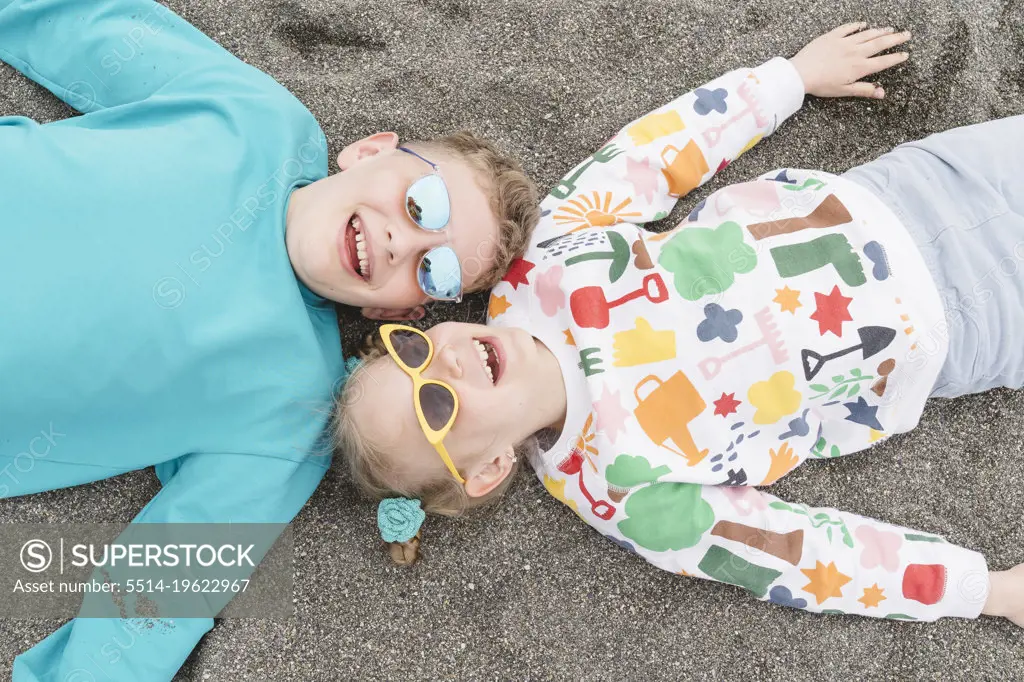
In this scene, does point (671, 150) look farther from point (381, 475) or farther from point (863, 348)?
point (381, 475)

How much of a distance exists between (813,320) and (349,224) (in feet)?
3.51

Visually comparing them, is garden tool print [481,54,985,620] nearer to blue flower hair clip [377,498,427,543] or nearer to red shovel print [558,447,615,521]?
red shovel print [558,447,615,521]

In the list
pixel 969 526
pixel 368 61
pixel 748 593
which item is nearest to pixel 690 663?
pixel 748 593

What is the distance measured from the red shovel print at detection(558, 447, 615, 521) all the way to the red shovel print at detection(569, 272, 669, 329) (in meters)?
0.30

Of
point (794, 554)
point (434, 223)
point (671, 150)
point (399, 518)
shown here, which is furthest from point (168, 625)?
point (671, 150)

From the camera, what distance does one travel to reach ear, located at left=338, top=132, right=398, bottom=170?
5.57 feet

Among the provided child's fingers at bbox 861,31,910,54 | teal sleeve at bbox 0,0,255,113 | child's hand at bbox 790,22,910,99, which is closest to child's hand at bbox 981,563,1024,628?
child's hand at bbox 790,22,910,99

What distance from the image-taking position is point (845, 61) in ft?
6.51

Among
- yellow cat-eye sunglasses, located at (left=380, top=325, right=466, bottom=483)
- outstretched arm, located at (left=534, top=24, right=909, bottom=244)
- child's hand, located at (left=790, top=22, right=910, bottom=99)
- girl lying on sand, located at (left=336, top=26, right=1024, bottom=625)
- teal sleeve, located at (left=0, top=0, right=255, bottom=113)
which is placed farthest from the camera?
child's hand, located at (left=790, top=22, right=910, bottom=99)

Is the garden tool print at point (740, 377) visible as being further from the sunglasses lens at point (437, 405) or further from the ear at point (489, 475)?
the sunglasses lens at point (437, 405)

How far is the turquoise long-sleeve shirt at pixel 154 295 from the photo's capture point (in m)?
1.50

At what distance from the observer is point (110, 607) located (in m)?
1.63

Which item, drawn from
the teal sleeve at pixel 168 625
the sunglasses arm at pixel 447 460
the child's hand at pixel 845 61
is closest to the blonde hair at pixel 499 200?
the sunglasses arm at pixel 447 460

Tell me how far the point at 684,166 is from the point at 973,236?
27.9 inches
